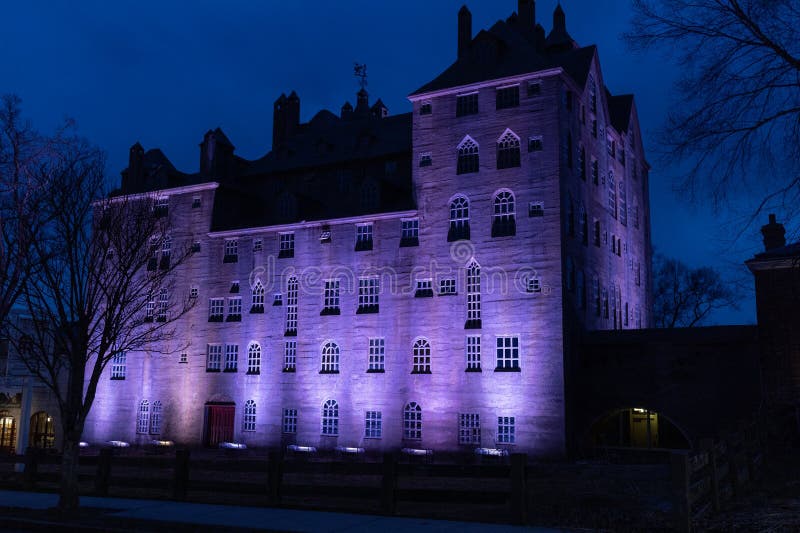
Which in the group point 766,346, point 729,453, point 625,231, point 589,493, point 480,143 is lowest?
point 589,493

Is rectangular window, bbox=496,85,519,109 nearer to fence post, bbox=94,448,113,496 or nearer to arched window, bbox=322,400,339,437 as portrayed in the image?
arched window, bbox=322,400,339,437

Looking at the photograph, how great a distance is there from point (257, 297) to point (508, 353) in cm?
1640

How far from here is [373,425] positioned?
38438mm

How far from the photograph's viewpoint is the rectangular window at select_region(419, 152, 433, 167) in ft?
129

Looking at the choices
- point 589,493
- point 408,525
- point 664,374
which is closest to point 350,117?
point 664,374

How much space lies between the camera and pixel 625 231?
4575 cm

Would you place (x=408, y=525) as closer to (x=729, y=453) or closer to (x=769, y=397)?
(x=729, y=453)

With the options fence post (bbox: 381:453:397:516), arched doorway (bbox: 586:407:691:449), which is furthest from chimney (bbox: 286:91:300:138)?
fence post (bbox: 381:453:397:516)

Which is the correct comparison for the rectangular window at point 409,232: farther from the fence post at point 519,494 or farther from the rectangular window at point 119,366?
the fence post at point 519,494

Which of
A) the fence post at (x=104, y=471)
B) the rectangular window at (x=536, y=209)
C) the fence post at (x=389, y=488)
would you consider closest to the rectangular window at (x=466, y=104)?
the rectangular window at (x=536, y=209)

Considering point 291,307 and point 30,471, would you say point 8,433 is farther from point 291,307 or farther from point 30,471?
point 30,471

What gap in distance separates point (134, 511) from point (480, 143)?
27.0 meters

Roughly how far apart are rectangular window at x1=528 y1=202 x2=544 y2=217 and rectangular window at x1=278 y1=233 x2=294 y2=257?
48.5ft

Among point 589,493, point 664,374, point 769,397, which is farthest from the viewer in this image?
point 664,374
